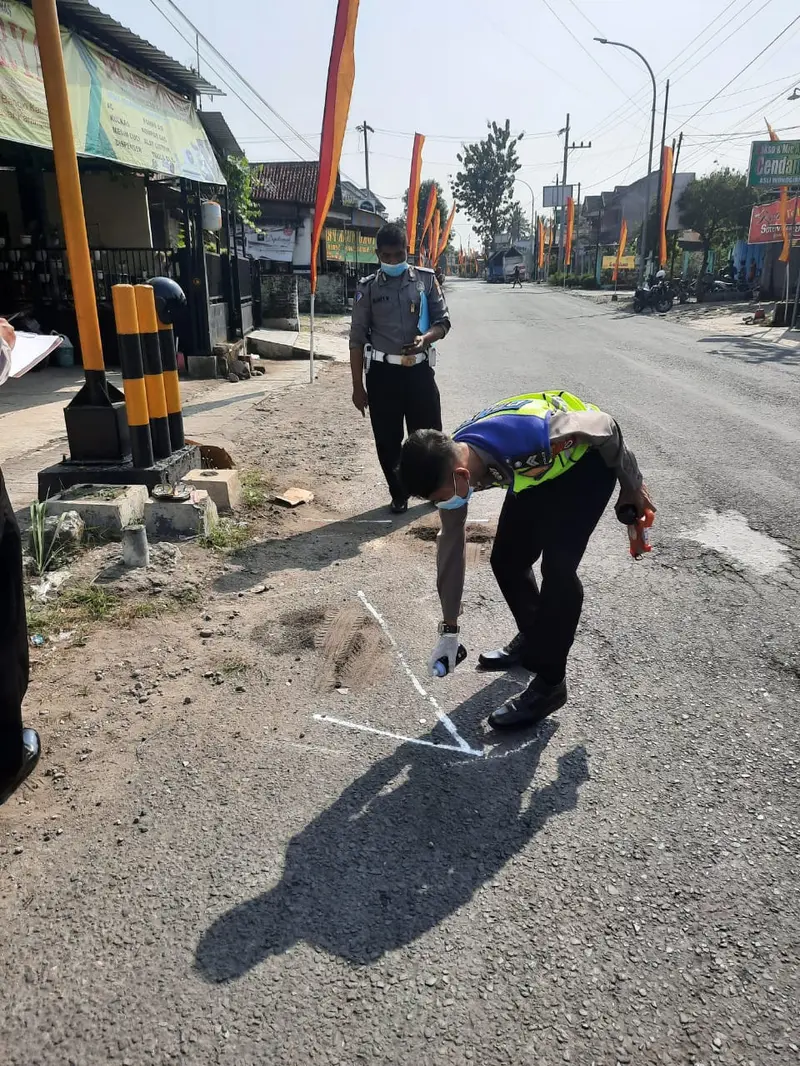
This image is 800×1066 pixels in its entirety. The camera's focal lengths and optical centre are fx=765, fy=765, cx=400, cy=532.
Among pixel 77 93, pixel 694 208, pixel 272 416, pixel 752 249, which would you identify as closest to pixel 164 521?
pixel 272 416

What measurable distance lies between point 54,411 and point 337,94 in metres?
4.66

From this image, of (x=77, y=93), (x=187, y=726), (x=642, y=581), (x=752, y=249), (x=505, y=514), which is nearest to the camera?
(x=187, y=726)

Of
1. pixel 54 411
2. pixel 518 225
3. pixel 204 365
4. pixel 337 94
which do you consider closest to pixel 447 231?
pixel 204 365

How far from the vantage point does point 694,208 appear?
38312 mm

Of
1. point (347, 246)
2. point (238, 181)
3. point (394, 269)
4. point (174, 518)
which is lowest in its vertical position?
→ point (174, 518)

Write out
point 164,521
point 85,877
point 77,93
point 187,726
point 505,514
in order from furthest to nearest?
point 77,93 < point 164,521 < point 505,514 < point 187,726 < point 85,877

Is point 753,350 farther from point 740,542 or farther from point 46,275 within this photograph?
point 46,275

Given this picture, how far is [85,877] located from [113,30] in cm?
1075

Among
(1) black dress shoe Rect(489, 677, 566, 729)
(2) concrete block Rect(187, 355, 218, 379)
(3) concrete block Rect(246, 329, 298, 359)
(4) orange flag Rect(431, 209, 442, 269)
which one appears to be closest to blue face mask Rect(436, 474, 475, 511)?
(1) black dress shoe Rect(489, 677, 566, 729)

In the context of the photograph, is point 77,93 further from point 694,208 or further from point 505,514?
point 694,208

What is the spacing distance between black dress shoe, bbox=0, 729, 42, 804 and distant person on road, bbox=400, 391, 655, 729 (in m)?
1.41

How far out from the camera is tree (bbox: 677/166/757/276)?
3669cm

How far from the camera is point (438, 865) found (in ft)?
7.16

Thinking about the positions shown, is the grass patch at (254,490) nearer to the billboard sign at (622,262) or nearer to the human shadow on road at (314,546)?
the human shadow on road at (314,546)
